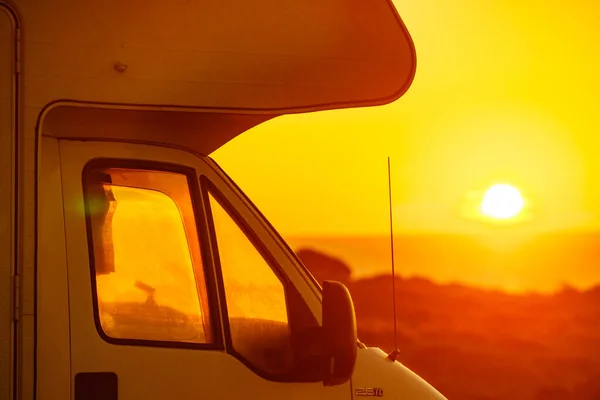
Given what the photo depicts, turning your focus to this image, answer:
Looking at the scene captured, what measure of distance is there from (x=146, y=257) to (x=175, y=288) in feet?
0.57

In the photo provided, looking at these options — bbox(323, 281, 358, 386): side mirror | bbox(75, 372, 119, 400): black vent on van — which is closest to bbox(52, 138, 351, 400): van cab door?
bbox(75, 372, 119, 400): black vent on van

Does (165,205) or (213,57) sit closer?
(213,57)

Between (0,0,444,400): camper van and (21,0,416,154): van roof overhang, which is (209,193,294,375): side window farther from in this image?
(21,0,416,154): van roof overhang

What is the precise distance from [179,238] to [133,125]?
500mm

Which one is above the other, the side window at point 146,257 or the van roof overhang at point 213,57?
the van roof overhang at point 213,57

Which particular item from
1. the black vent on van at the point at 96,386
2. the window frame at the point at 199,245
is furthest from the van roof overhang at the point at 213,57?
the black vent on van at the point at 96,386

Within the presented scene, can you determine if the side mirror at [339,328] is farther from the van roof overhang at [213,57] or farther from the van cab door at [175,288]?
the van roof overhang at [213,57]

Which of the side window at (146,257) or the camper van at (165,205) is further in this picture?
the side window at (146,257)

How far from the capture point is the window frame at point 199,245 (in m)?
4.45

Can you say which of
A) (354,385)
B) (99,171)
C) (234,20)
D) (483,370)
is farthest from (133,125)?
(483,370)

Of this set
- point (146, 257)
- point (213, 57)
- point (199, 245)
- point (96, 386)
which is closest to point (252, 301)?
point (199, 245)

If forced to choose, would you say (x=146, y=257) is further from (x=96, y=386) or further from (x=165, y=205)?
(x=96, y=386)

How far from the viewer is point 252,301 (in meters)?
4.72

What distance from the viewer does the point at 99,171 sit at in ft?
15.2
